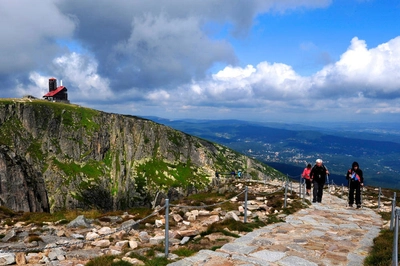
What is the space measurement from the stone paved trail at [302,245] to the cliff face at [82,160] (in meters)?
147

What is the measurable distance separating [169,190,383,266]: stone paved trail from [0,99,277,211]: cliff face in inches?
5772

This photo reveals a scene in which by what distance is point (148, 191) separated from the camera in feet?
550

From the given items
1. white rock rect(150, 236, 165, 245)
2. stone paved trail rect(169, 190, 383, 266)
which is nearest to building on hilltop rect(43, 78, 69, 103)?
white rock rect(150, 236, 165, 245)

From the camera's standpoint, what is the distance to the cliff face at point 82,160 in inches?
5605

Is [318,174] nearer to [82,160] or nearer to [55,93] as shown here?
[82,160]

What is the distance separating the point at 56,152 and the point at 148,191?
57.0 meters

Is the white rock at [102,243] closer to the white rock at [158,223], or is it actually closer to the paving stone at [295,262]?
the white rock at [158,223]

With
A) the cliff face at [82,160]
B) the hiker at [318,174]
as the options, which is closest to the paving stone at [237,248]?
the hiker at [318,174]

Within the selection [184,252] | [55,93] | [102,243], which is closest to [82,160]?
[55,93]

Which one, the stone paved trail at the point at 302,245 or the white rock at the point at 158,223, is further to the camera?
the white rock at the point at 158,223

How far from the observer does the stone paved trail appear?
9594 mm

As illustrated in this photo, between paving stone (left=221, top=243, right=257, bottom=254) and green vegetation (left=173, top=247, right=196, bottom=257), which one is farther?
paving stone (left=221, top=243, right=257, bottom=254)

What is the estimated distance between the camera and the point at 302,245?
1155 centimetres

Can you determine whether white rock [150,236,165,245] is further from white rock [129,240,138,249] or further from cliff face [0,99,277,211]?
cliff face [0,99,277,211]
